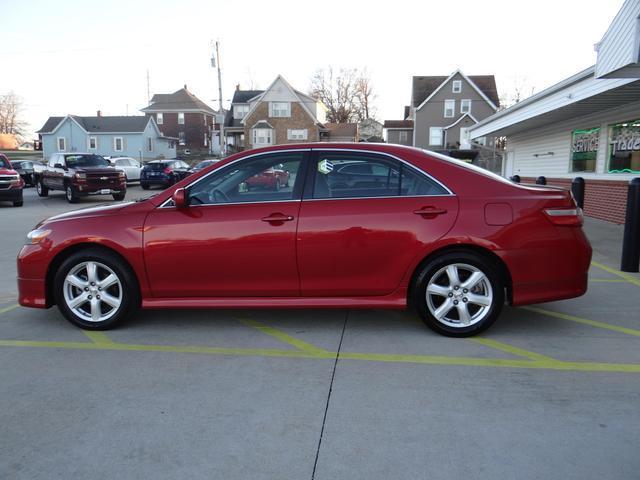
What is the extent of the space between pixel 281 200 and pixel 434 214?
132 cm

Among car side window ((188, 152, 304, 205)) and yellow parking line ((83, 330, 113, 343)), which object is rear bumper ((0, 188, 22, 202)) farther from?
car side window ((188, 152, 304, 205))

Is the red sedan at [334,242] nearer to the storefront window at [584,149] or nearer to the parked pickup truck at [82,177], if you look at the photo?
the storefront window at [584,149]

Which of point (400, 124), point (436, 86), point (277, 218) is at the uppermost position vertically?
point (436, 86)

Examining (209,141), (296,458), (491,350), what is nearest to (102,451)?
(296,458)

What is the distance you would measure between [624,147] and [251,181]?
1118 cm

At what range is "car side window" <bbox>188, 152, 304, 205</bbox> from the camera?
4.69 meters

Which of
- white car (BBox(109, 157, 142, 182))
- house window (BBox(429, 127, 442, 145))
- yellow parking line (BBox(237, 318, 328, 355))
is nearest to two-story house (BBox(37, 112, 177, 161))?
white car (BBox(109, 157, 142, 182))

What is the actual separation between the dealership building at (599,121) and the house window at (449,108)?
3354cm

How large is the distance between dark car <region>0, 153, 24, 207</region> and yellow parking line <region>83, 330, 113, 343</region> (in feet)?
51.4

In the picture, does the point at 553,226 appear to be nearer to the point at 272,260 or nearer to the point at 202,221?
the point at 272,260

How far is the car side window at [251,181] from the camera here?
4.69m

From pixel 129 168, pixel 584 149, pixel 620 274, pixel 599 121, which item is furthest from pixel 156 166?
pixel 620 274

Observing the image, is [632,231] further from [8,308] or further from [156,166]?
[156,166]

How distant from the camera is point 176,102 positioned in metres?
68.7
